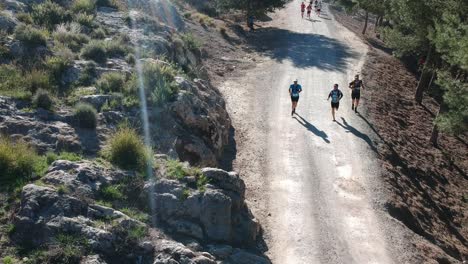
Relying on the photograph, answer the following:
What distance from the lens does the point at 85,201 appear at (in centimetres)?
919

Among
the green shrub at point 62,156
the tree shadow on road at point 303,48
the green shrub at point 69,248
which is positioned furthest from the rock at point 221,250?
the tree shadow on road at point 303,48

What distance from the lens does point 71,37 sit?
54.5 feet

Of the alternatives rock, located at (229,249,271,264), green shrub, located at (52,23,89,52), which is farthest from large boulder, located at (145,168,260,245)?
green shrub, located at (52,23,89,52)

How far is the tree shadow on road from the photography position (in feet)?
103

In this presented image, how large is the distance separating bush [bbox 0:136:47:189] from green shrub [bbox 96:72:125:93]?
4.27 metres

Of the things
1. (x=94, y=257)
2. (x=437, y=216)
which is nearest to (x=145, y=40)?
(x=94, y=257)

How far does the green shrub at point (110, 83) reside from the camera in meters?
13.9

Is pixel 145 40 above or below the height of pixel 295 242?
above

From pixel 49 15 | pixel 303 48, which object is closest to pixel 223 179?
pixel 49 15

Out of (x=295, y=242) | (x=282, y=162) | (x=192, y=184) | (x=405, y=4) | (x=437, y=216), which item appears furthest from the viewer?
(x=405, y=4)

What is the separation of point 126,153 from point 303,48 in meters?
27.0

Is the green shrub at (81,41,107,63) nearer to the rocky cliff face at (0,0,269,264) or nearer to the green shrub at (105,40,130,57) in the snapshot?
the rocky cliff face at (0,0,269,264)

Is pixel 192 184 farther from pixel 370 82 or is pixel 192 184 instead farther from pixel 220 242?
pixel 370 82

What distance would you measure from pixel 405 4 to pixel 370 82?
527 cm
